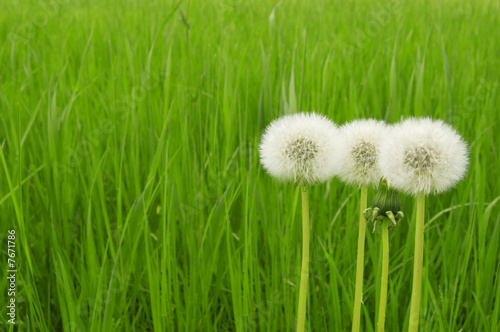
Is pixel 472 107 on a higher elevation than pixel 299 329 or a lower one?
higher

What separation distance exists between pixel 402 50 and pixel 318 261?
177cm

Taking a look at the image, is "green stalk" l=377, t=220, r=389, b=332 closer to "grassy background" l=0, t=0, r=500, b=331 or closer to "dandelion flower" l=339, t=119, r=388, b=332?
"dandelion flower" l=339, t=119, r=388, b=332

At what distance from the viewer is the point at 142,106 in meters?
1.83

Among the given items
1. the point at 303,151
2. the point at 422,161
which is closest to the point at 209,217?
the point at 303,151

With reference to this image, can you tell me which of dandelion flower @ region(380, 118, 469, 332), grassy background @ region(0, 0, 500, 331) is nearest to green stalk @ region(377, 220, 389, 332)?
dandelion flower @ region(380, 118, 469, 332)

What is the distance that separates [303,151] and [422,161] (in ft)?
0.55

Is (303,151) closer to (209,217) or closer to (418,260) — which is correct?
(418,260)

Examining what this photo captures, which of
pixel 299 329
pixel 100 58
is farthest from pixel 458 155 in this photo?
pixel 100 58

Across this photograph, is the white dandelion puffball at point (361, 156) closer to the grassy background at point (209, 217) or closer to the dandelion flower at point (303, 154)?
the dandelion flower at point (303, 154)

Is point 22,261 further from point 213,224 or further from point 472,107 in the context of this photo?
point 472,107

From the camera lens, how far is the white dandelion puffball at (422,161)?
63cm

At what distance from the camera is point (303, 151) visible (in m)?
0.73

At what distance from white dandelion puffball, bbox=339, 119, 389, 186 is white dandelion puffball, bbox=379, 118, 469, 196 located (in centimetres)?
7

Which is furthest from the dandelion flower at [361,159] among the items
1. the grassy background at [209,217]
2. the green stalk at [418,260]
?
the grassy background at [209,217]
